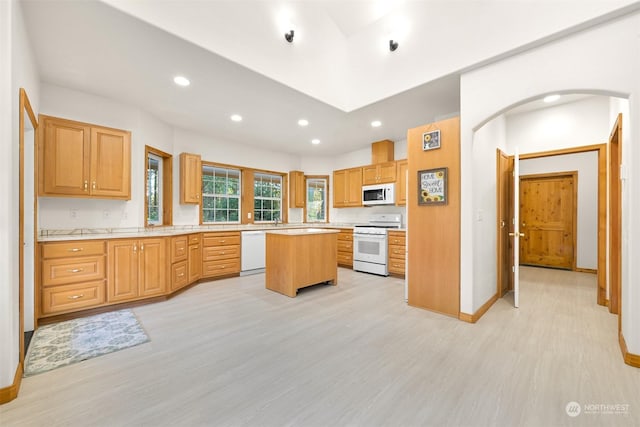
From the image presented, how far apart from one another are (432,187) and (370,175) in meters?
2.82

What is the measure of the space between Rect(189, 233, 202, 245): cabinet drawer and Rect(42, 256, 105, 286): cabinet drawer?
4.21 feet

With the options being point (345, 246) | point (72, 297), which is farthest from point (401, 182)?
point (72, 297)

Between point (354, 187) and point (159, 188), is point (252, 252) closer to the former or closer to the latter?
point (159, 188)

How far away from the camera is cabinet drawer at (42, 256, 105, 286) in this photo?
2.84 metres

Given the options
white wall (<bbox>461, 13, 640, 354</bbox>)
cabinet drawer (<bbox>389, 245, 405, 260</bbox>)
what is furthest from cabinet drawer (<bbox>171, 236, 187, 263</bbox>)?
white wall (<bbox>461, 13, 640, 354</bbox>)

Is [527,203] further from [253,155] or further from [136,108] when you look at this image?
[136,108]

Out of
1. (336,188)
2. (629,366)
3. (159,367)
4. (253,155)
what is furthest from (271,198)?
(629,366)

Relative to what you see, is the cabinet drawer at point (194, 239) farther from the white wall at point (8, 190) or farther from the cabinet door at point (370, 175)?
the cabinet door at point (370, 175)

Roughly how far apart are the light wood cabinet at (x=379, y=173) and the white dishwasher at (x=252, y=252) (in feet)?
8.53

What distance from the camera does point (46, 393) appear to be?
5.67 feet

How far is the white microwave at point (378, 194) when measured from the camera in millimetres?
5430

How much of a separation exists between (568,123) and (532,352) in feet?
11.3

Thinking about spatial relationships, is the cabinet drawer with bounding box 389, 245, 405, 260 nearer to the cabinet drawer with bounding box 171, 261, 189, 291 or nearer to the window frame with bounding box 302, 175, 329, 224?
the window frame with bounding box 302, 175, 329, 224

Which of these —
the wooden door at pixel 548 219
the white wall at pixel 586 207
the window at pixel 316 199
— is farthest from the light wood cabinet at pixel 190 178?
the white wall at pixel 586 207
